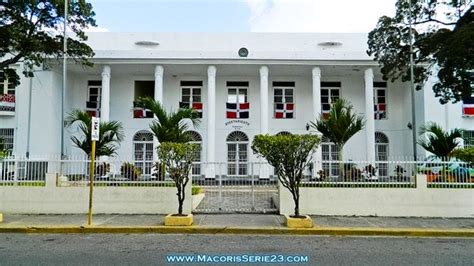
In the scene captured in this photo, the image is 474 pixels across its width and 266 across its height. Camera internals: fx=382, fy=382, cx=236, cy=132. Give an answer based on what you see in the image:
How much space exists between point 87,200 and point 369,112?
16.5 m

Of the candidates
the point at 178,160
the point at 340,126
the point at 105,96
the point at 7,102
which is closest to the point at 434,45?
the point at 340,126

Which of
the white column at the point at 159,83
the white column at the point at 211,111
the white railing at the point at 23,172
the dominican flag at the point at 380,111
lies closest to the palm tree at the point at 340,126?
the white railing at the point at 23,172

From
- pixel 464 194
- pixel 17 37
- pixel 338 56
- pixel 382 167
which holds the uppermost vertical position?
pixel 338 56

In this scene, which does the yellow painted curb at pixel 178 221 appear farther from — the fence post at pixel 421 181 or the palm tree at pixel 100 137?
the fence post at pixel 421 181

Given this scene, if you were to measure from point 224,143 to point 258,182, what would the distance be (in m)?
11.7

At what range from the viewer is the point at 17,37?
14.2 meters

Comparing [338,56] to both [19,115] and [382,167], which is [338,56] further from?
[19,115]

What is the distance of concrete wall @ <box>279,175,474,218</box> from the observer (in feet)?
Answer: 34.5

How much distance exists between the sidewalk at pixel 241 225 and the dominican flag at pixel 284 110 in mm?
13728

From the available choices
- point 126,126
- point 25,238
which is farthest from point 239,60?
point 25,238

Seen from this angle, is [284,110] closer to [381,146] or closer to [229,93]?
[229,93]

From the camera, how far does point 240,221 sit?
9602 millimetres

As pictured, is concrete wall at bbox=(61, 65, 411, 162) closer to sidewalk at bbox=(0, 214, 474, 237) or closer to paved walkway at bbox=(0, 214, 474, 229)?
paved walkway at bbox=(0, 214, 474, 229)

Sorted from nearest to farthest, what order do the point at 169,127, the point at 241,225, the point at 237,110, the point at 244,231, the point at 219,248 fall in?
the point at 219,248
the point at 244,231
the point at 241,225
the point at 169,127
the point at 237,110
